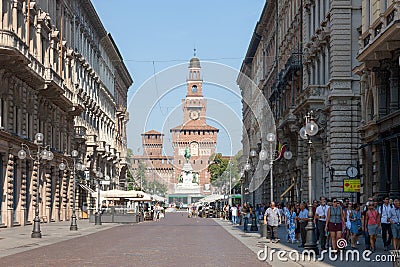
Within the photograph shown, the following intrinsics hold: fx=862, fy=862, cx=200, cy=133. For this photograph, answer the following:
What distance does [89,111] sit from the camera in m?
90.4

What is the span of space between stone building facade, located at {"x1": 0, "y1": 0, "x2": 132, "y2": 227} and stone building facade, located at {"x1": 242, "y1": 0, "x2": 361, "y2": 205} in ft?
56.9

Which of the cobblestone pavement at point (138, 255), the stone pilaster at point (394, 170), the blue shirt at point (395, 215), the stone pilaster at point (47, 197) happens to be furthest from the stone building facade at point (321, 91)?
the stone pilaster at point (47, 197)

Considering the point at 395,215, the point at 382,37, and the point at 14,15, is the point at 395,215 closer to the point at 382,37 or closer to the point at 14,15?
the point at 382,37

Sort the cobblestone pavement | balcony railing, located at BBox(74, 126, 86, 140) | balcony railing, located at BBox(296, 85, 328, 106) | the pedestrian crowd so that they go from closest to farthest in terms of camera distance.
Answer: the cobblestone pavement < the pedestrian crowd < balcony railing, located at BBox(296, 85, 328, 106) < balcony railing, located at BBox(74, 126, 86, 140)

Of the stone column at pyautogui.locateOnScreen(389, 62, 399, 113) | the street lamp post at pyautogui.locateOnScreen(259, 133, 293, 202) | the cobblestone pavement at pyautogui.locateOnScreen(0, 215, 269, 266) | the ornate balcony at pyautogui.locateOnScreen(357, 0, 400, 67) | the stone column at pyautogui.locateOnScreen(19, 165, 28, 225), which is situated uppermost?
the ornate balcony at pyautogui.locateOnScreen(357, 0, 400, 67)

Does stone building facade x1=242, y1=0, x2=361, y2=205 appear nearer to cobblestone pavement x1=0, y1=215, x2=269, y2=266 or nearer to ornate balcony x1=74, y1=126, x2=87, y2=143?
cobblestone pavement x1=0, y1=215, x2=269, y2=266

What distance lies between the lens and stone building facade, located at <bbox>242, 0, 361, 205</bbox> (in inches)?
1919

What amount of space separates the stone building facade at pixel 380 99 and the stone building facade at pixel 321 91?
127 inches

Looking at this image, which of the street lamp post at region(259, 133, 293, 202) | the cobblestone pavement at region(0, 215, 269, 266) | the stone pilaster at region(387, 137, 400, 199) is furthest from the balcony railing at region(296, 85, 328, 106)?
the cobblestone pavement at region(0, 215, 269, 266)

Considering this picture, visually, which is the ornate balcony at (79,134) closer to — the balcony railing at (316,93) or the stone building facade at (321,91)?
the stone building facade at (321,91)

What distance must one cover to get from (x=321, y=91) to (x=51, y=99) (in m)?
23.7

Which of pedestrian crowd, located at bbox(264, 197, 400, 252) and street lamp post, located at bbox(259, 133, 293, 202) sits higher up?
street lamp post, located at bbox(259, 133, 293, 202)

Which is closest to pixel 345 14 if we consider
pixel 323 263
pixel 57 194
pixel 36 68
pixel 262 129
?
pixel 36 68

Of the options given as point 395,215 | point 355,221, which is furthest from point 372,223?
point 355,221
